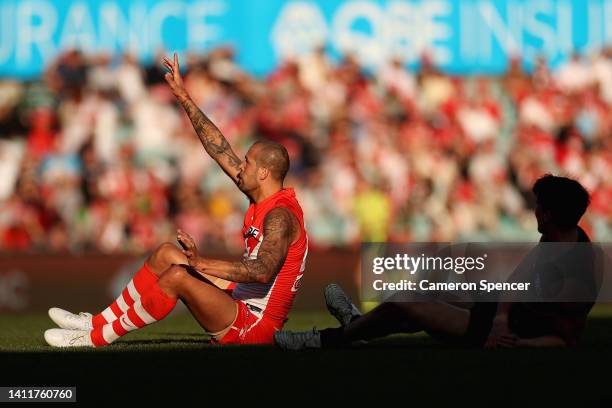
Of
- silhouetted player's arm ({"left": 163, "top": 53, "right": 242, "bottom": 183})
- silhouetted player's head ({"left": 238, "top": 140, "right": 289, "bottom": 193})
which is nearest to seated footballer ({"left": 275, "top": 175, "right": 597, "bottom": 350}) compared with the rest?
silhouetted player's head ({"left": 238, "top": 140, "right": 289, "bottom": 193})

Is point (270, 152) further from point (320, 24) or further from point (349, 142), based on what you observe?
point (320, 24)

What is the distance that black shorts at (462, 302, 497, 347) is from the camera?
8.14 metres

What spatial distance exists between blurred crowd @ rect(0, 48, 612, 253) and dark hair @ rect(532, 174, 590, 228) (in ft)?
27.5

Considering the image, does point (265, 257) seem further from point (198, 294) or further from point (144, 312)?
point (144, 312)

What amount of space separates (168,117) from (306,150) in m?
2.18

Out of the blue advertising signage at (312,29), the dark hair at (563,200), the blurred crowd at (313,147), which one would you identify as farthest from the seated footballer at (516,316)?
the blue advertising signage at (312,29)

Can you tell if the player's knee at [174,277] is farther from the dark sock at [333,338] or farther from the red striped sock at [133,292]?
the dark sock at [333,338]

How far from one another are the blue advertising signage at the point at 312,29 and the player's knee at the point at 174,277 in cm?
1062

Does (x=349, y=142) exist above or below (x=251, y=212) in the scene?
above

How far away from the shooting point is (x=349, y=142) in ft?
58.5

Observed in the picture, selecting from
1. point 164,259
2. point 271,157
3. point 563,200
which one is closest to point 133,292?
point 164,259

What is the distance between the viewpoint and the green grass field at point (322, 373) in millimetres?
6137

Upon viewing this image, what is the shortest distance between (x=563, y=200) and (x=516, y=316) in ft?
2.94

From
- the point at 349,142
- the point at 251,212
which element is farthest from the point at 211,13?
the point at 251,212
